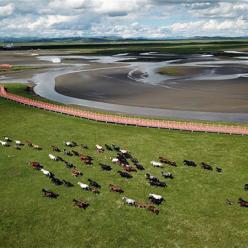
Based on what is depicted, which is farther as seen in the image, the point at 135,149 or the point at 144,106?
the point at 144,106

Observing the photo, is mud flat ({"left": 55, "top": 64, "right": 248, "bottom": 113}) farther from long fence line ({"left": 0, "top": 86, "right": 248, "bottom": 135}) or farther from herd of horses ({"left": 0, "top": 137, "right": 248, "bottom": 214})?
herd of horses ({"left": 0, "top": 137, "right": 248, "bottom": 214})

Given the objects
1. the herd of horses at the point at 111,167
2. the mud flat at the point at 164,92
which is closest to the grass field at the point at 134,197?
the herd of horses at the point at 111,167

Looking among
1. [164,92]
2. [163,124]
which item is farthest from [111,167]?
[164,92]

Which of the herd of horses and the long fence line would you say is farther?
the long fence line

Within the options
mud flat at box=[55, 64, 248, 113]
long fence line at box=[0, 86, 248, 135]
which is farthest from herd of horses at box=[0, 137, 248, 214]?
mud flat at box=[55, 64, 248, 113]

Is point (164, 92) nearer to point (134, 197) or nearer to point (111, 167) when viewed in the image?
point (111, 167)

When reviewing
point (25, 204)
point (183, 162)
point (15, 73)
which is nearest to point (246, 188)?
point (183, 162)

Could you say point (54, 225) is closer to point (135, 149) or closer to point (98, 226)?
point (98, 226)
